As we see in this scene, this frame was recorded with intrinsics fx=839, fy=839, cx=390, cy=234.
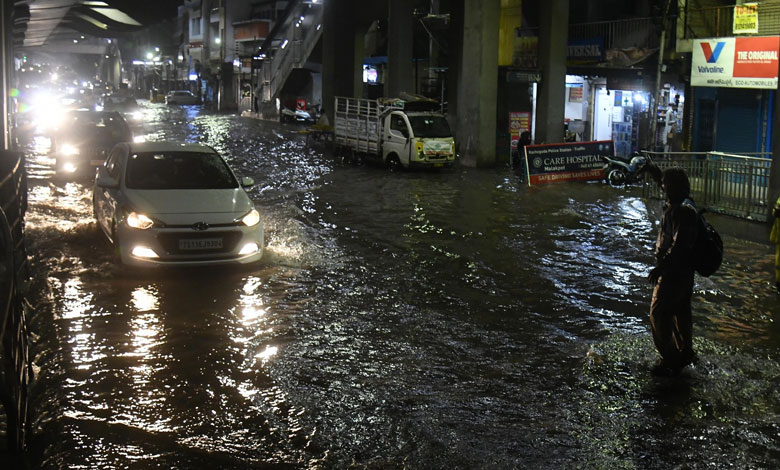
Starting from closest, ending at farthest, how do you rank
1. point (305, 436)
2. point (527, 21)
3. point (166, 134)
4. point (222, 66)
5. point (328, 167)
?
point (305, 436) → point (328, 167) → point (527, 21) → point (166, 134) → point (222, 66)

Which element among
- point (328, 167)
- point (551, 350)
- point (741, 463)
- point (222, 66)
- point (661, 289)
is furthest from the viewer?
point (222, 66)

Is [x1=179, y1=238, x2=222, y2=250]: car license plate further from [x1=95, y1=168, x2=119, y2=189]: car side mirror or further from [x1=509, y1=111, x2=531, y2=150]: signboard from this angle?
[x1=509, y1=111, x2=531, y2=150]: signboard

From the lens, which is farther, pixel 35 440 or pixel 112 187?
pixel 112 187

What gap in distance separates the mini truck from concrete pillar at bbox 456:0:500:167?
128 centimetres

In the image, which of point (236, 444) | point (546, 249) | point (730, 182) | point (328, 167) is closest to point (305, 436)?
point (236, 444)

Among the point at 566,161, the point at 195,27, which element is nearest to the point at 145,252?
the point at 566,161

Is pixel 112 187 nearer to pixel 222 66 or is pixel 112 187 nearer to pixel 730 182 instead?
pixel 730 182

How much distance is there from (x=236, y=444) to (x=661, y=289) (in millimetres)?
3748

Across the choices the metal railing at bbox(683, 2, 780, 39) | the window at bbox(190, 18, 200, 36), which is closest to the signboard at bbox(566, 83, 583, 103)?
the metal railing at bbox(683, 2, 780, 39)

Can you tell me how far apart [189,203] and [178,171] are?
1241 millimetres

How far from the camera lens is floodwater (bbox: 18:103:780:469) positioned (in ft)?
18.7

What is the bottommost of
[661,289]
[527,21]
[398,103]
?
[661,289]

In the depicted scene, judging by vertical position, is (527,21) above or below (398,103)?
above

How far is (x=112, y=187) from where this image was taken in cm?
1142
